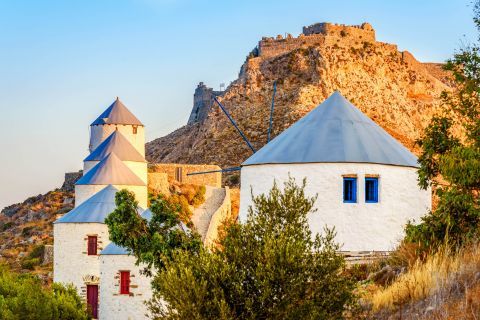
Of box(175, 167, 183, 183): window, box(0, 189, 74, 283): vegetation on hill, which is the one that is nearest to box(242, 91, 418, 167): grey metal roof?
box(0, 189, 74, 283): vegetation on hill

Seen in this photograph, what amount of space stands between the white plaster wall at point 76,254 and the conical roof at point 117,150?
8729 mm

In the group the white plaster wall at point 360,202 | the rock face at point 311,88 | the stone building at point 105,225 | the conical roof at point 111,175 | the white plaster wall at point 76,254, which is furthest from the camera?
the rock face at point 311,88

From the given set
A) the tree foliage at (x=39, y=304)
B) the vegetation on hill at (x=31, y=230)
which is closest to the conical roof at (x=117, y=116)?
the vegetation on hill at (x=31, y=230)

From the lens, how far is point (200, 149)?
62312 mm

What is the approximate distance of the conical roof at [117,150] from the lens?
3725 centimetres

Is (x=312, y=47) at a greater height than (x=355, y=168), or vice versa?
(x=312, y=47)

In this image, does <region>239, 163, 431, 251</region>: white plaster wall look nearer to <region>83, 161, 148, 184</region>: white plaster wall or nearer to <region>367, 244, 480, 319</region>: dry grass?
<region>367, 244, 480, 319</region>: dry grass

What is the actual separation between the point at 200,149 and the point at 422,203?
146 feet

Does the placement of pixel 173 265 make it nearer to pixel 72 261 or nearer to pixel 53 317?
pixel 53 317

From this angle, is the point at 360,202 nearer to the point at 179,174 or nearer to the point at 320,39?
the point at 179,174

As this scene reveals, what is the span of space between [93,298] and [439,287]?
1945 cm

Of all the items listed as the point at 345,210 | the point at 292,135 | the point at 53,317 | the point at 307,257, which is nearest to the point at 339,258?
the point at 307,257

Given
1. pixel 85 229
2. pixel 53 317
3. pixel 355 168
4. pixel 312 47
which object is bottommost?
pixel 53 317

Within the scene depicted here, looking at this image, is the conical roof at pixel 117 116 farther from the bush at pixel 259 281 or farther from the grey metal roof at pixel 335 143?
the bush at pixel 259 281
